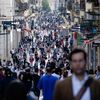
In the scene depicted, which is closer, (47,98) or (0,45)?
(47,98)

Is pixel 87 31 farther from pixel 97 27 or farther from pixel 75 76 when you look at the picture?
pixel 75 76

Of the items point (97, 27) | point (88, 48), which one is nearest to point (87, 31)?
point (97, 27)

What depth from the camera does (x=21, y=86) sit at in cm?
631

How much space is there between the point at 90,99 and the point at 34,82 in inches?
392

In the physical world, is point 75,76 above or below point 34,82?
above

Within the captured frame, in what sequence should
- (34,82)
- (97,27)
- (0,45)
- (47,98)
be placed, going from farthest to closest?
(0,45) < (97,27) < (34,82) < (47,98)

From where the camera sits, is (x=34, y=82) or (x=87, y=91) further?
(x=34, y=82)

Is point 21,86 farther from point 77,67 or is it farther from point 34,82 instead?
point 34,82

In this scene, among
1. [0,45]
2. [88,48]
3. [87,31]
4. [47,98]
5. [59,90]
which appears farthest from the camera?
[0,45]

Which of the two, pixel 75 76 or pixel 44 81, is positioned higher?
pixel 75 76

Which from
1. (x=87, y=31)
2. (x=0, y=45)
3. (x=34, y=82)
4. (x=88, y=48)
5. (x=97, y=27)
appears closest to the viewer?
(x=34, y=82)

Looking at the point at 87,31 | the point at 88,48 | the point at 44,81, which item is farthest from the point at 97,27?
the point at 44,81

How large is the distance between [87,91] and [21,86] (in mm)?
687

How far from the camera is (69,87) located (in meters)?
6.03
